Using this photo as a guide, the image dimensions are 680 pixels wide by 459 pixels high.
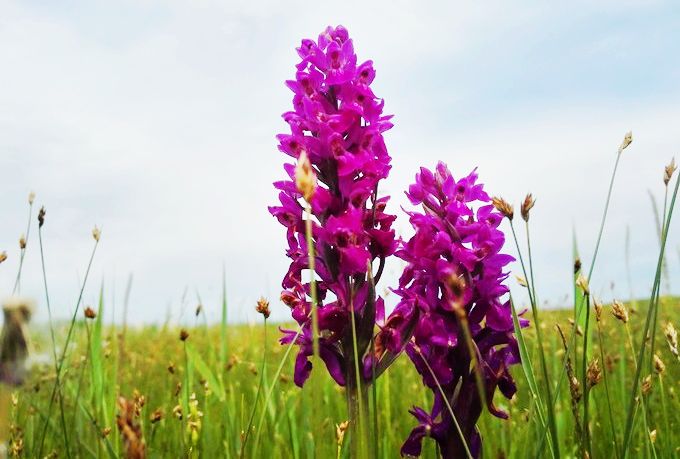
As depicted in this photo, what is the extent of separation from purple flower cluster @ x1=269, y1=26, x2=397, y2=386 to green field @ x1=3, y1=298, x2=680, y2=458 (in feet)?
0.93

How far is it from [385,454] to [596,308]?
3.68 feet

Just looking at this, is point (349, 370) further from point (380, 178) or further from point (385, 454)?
point (385, 454)

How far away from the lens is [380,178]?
2.20 meters

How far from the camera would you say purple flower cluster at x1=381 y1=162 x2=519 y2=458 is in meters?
2.12

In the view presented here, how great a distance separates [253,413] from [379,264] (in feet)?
1.89

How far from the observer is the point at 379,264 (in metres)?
2.18

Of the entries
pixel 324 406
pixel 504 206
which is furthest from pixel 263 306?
pixel 324 406

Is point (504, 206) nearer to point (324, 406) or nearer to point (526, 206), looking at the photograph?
point (526, 206)

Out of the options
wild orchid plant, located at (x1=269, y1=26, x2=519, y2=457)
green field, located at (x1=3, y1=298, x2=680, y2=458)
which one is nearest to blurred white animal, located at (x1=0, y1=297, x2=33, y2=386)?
green field, located at (x1=3, y1=298, x2=680, y2=458)

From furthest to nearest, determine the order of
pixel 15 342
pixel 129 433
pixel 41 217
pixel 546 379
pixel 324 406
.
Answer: pixel 324 406 → pixel 41 217 → pixel 546 379 → pixel 15 342 → pixel 129 433

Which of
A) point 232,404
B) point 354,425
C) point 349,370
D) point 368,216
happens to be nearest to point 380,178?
point 368,216

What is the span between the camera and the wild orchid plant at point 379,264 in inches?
82.2

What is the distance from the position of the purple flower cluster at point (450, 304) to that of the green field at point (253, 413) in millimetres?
183

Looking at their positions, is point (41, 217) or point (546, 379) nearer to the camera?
point (546, 379)
